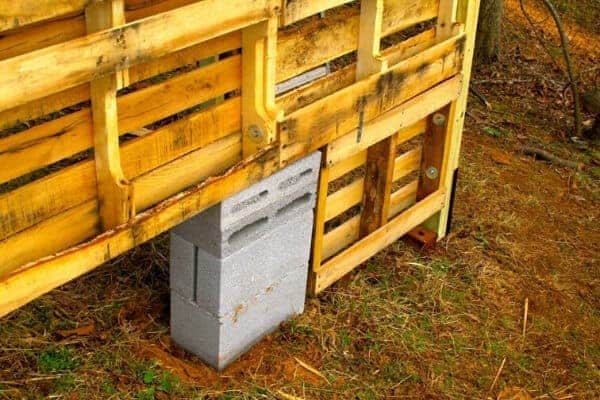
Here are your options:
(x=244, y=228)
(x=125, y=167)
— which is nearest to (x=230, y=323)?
(x=244, y=228)

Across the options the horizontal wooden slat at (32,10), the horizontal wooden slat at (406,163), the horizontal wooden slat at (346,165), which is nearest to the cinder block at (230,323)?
the horizontal wooden slat at (346,165)

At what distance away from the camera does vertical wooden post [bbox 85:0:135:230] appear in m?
2.79

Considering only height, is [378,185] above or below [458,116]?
below

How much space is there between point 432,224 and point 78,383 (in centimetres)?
248

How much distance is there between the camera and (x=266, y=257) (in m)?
4.12

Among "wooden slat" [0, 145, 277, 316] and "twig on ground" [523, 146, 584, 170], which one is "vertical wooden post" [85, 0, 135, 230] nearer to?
"wooden slat" [0, 145, 277, 316]

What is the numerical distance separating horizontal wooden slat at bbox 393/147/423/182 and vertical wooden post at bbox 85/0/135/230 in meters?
2.29

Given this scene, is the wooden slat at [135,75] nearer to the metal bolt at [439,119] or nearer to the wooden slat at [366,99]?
the wooden slat at [366,99]

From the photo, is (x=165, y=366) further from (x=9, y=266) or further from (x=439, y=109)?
(x=439, y=109)

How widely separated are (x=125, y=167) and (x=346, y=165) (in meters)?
1.83

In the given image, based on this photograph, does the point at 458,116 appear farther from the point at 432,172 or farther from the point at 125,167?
the point at 125,167

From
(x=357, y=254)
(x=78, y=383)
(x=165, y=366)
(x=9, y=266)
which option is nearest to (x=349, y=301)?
(x=357, y=254)

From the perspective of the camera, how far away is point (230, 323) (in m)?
4.10

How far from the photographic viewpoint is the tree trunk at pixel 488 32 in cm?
869
